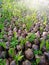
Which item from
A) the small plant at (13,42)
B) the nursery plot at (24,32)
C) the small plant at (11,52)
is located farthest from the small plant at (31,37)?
the small plant at (11,52)

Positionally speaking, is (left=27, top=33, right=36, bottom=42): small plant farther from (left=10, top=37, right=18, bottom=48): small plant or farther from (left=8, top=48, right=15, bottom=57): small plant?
(left=8, top=48, right=15, bottom=57): small plant

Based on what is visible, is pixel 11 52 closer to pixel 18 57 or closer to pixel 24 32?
pixel 18 57

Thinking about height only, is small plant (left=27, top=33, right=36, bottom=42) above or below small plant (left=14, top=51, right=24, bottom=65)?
above

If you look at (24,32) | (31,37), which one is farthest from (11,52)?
(24,32)

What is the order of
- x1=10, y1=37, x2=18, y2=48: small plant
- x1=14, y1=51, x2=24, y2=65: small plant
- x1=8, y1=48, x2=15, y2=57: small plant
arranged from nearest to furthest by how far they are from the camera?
1. x1=14, y1=51, x2=24, y2=65: small plant
2. x1=8, y1=48, x2=15, y2=57: small plant
3. x1=10, y1=37, x2=18, y2=48: small plant

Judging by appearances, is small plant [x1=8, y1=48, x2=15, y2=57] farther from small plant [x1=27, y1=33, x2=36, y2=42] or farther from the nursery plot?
small plant [x1=27, y1=33, x2=36, y2=42]

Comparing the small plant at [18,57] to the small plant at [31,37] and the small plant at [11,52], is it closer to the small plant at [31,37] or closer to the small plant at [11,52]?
the small plant at [11,52]

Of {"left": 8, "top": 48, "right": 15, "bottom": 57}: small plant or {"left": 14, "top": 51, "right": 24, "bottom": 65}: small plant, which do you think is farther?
{"left": 8, "top": 48, "right": 15, "bottom": 57}: small plant

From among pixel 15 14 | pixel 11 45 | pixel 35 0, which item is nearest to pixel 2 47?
pixel 11 45

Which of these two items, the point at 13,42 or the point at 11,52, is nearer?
the point at 11,52

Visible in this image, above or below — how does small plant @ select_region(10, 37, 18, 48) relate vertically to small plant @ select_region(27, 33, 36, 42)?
below

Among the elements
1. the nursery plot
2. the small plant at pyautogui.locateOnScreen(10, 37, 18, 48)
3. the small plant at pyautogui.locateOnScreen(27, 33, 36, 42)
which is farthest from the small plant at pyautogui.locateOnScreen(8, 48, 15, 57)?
the small plant at pyautogui.locateOnScreen(27, 33, 36, 42)

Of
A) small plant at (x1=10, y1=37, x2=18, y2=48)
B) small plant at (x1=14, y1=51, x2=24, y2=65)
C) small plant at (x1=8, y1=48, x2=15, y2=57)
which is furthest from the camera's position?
small plant at (x1=10, y1=37, x2=18, y2=48)

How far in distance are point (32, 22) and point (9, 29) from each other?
1.22 feet
